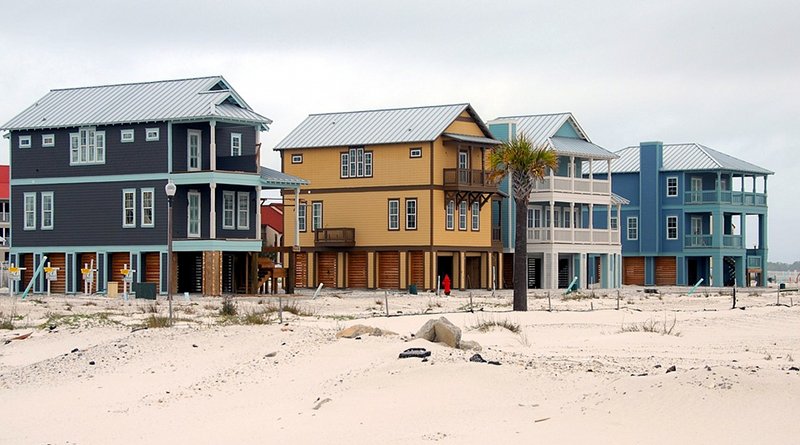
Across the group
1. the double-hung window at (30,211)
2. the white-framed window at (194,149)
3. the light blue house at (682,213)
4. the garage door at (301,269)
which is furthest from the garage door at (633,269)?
the double-hung window at (30,211)

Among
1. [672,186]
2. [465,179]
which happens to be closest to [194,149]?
[465,179]

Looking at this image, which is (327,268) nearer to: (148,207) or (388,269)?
(388,269)

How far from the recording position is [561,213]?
224 feet

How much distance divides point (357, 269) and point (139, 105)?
13818mm

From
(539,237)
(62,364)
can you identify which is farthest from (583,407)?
(539,237)

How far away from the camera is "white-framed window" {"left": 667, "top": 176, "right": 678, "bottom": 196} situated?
7525 cm

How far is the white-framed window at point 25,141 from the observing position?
5539 cm

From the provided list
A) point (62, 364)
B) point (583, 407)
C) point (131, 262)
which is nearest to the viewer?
point (583, 407)

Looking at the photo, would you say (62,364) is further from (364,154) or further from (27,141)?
(364,154)

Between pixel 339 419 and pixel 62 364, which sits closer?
pixel 339 419

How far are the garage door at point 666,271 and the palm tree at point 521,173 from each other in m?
38.6

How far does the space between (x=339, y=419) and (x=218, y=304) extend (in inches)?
999

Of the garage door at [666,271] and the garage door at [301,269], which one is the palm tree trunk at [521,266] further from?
the garage door at [666,271]

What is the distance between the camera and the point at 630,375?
19406 mm
